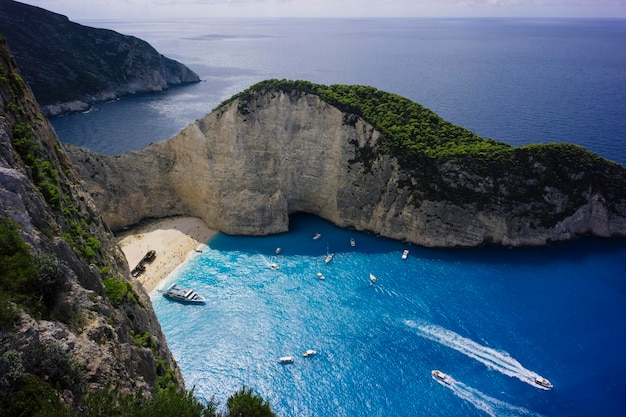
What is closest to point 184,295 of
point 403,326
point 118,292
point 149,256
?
point 149,256

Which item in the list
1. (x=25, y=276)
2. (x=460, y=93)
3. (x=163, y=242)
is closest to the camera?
(x=25, y=276)

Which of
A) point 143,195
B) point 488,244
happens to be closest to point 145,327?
point 143,195

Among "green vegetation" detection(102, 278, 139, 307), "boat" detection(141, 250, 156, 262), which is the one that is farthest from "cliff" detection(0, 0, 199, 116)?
"green vegetation" detection(102, 278, 139, 307)

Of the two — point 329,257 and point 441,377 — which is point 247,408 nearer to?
point 441,377

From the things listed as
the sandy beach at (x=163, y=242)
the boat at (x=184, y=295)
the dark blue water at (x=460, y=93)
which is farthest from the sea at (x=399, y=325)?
the dark blue water at (x=460, y=93)

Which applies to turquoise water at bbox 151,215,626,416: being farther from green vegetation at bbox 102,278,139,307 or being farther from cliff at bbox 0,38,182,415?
cliff at bbox 0,38,182,415

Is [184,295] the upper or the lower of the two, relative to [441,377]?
upper

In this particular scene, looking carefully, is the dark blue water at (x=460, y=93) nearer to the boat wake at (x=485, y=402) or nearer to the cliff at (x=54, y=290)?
the cliff at (x=54, y=290)
